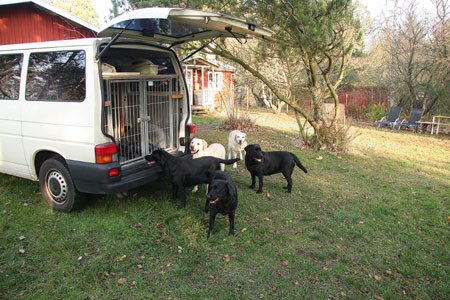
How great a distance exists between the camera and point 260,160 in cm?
543

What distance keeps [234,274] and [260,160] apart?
2387 millimetres

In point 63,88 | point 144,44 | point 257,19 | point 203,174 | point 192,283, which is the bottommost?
point 192,283

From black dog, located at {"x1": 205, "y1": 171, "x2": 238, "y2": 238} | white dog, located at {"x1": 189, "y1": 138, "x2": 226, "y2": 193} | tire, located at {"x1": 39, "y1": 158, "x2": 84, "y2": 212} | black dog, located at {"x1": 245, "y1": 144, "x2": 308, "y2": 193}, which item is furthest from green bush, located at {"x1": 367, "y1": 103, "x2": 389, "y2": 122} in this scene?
tire, located at {"x1": 39, "y1": 158, "x2": 84, "y2": 212}

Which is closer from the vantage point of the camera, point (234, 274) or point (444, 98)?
point (234, 274)

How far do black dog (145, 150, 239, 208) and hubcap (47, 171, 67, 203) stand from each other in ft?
4.11

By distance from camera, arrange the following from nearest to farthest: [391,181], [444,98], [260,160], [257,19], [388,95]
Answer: [260,160]
[391,181]
[257,19]
[444,98]
[388,95]

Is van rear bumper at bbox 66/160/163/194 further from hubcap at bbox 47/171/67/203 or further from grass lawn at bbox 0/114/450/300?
grass lawn at bbox 0/114/450/300

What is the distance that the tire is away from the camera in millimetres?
4332

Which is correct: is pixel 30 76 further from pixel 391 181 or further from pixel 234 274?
pixel 391 181

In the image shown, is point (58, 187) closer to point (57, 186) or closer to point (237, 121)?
point (57, 186)

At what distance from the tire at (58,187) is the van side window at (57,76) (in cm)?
96

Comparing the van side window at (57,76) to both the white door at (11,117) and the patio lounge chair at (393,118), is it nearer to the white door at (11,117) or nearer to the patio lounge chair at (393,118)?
the white door at (11,117)

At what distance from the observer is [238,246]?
399cm

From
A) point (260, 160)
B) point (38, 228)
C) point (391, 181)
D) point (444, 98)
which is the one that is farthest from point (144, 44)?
point (444, 98)
